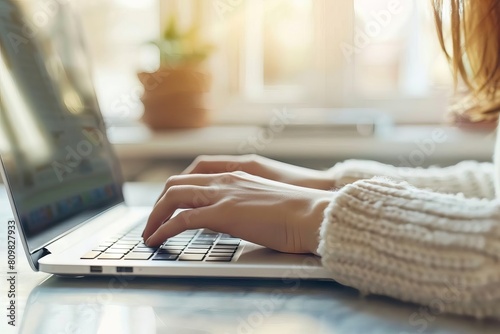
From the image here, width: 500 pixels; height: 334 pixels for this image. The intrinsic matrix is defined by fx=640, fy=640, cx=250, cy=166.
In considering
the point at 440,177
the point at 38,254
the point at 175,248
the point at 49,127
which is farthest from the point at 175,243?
the point at 440,177

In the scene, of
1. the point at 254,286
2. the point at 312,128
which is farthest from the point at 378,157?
the point at 254,286

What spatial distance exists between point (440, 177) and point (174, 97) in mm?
894

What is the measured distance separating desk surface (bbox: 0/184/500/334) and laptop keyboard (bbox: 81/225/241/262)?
0.03 m

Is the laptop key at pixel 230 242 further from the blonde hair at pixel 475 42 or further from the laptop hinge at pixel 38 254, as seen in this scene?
the blonde hair at pixel 475 42

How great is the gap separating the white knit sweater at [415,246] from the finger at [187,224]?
13 centimetres

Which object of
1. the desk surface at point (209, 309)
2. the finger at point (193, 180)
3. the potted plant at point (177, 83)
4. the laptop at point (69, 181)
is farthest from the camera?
the potted plant at point (177, 83)

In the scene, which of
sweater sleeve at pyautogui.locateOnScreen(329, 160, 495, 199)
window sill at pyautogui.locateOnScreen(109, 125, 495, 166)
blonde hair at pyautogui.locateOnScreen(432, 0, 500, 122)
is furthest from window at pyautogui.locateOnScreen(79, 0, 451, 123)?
sweater sleeve at pyautogui.locateOnScreen(329, 160, 495, 199)

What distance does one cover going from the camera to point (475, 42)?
3.01 feet

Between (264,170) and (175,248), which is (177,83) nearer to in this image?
(264,170)

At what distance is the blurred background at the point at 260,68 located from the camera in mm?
1626

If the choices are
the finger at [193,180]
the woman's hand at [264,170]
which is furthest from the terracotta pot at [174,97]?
the finger at [193,180]

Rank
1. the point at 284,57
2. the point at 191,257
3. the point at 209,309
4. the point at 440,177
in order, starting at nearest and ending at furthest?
the point at 209,309, the point at 191,257, the point at 440,177, the point at 284,57

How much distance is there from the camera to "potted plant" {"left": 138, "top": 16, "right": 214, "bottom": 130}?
161cm

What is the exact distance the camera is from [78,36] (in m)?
1.05
